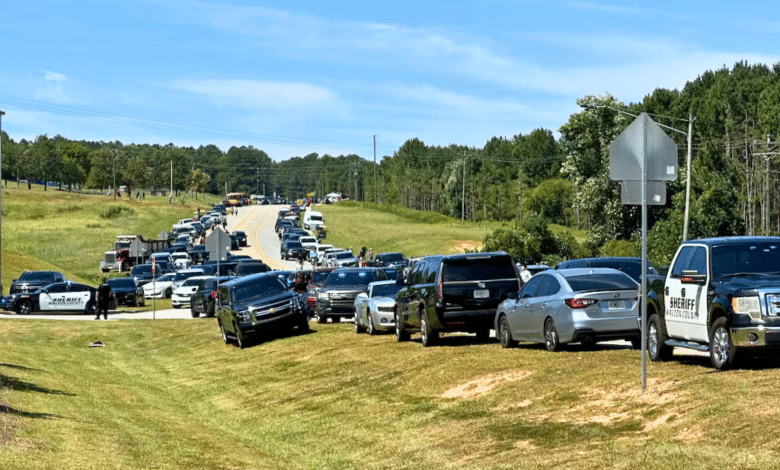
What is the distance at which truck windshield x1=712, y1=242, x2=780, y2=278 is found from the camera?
16500mm

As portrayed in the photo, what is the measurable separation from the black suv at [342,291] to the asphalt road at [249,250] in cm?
1158

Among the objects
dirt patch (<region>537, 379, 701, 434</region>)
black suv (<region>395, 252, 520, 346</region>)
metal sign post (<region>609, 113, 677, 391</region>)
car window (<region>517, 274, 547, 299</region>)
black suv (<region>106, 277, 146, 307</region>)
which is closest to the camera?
dirt patch (<region>537, 379, 701, 434</region>)

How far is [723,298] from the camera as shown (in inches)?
627

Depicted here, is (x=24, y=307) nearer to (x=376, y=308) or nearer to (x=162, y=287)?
(x=162, y=287)

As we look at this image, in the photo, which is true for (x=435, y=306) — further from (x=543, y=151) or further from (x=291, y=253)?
(x=543, y=151)

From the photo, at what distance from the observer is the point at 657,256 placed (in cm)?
6278

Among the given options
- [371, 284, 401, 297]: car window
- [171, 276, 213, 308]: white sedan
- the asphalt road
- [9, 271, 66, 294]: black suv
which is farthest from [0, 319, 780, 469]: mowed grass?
[171, 276, 213, 308]: white sedan

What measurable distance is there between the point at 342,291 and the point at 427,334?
12.3 metres

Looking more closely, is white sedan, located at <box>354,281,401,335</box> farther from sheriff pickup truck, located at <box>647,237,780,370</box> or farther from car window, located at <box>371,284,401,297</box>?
sheriff pickup truck, located at <box>647,237,780,370</box>

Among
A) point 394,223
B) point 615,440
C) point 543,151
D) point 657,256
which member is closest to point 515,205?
point 543,151

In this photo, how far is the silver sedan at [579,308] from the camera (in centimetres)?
2075

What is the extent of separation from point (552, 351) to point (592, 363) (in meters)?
2.44

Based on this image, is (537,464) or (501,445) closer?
(537,464)

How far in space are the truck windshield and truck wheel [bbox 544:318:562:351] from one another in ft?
16.8
